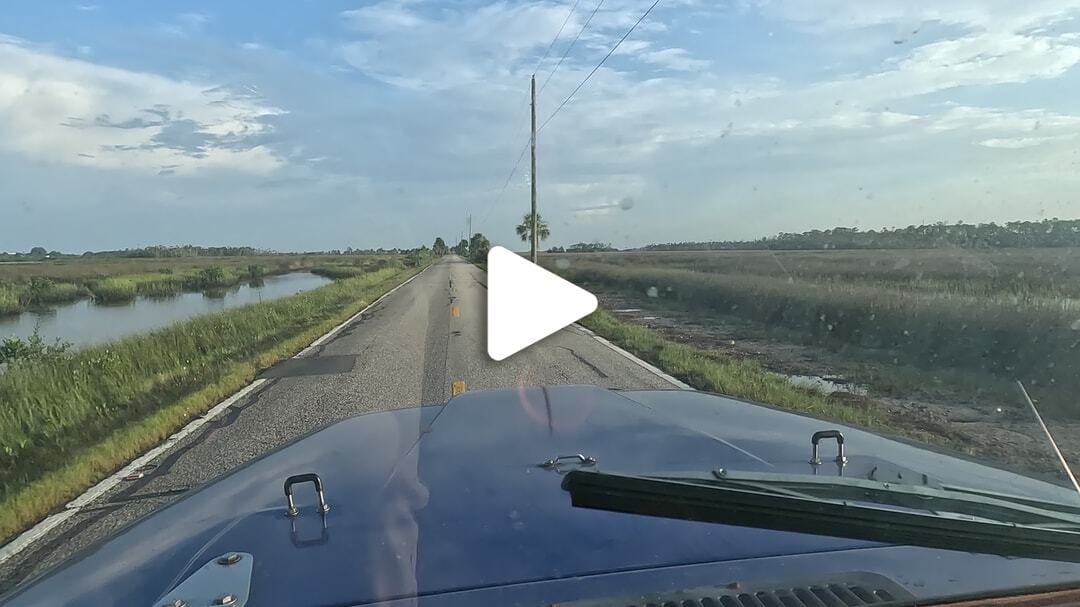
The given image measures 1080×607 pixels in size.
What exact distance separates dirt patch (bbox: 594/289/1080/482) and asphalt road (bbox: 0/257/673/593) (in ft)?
9.38

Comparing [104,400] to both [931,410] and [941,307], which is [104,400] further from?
[941,307]

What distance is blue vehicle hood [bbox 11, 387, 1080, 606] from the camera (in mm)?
2051

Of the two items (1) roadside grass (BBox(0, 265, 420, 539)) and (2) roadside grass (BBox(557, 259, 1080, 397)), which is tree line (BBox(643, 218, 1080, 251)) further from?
(1) roadside grass (BBox(0, 265, 420, 539))

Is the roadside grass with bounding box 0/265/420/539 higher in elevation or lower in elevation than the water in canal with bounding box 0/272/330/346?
higher

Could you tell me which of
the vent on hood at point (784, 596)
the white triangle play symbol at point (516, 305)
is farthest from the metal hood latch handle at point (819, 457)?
the white triangle play symbol at point (516, 305)

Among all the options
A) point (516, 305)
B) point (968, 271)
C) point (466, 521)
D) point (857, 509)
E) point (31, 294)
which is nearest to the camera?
point (857, 509)

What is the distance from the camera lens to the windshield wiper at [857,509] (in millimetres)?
2123

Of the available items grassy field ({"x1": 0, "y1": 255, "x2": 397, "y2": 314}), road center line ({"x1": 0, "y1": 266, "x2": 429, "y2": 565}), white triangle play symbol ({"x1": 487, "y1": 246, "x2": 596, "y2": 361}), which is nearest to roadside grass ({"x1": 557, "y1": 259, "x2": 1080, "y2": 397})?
white triangle play symbol ({"x1": 487, "y1": 246, "x2": 596, "y2": 361})

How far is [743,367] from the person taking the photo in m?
13.1

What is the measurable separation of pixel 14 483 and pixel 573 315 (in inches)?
486

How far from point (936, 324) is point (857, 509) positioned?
545 inches

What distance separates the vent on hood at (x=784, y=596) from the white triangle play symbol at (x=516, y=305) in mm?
11843

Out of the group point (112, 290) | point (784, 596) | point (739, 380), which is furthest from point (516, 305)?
point (112, 290)

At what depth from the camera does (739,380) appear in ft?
36.2
